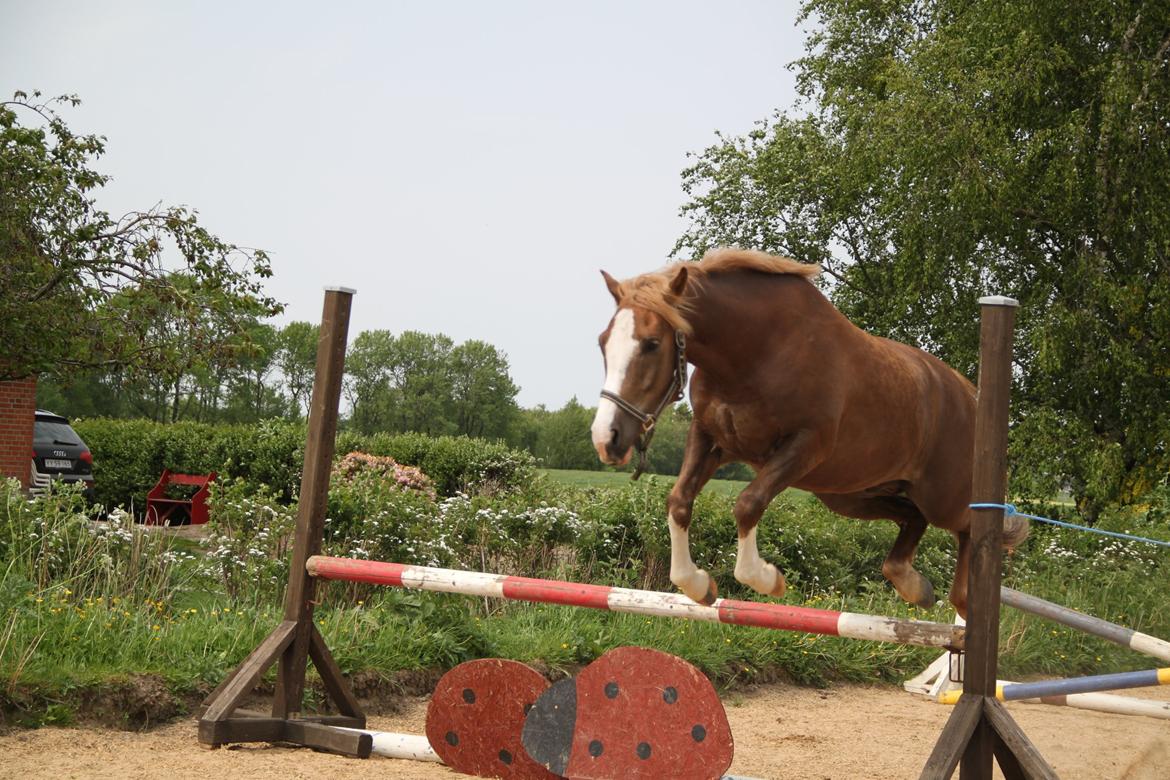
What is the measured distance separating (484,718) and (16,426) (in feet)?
41.7

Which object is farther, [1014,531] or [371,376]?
[371,376]

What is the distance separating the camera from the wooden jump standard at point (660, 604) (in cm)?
341

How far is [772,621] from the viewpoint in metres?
3.48

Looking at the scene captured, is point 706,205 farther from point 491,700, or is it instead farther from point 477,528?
point 491,700

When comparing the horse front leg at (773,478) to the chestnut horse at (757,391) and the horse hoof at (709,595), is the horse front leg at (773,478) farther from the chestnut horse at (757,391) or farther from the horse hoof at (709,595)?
the horse hoof at (709,595)

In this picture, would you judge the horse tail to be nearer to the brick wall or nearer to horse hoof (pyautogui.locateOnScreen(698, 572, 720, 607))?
horse hoof (pyautogui.locateOnScreen(698, 572, 720, 607))

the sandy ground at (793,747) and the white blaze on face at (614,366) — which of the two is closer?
the white blaze on face at (614,366)

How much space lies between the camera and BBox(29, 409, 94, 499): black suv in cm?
1473

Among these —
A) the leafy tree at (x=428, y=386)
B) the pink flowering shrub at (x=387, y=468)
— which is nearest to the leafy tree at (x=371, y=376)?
the leafy tree at (x=428, y=386)

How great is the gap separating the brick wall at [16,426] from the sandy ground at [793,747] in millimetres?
10938

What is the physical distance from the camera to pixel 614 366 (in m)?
2.83

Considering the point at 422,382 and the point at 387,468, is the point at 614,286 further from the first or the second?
the point at 422,382

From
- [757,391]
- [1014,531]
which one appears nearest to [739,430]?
[757,391]

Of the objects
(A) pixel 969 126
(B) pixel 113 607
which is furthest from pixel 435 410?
(B) pixel 113 607
